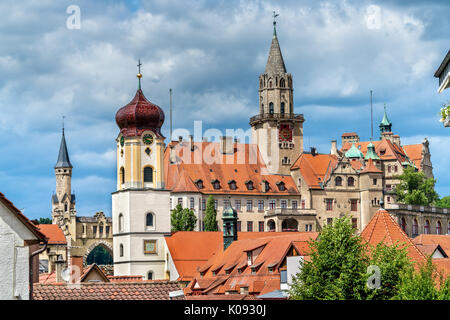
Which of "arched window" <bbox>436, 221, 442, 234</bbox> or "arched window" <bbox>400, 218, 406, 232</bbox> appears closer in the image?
"arched window" <bbox>400, 218, 406, 232</bbox>

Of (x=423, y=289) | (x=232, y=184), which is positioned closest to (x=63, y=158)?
(x=232, y=184)

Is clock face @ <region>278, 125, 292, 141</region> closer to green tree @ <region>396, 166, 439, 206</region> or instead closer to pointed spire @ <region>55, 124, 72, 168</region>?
green tree @ <region>396, 166, 439, 206</region>

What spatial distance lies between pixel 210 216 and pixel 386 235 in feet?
A: 198

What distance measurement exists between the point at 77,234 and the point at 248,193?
170 feet

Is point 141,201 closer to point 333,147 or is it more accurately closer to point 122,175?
point 122,175

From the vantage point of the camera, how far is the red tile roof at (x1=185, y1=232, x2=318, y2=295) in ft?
197

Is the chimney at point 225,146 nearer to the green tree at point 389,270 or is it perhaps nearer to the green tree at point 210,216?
the green tree at point 210,216

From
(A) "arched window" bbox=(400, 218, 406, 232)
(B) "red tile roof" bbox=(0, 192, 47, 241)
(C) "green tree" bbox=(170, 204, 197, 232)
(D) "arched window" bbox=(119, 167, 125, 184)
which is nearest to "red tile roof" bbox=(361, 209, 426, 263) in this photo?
(B) "red tile roof" bbox=(0, 192, 47, 241)

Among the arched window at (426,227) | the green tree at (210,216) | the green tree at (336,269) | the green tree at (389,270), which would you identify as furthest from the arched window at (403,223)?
the green tree at (389,270)

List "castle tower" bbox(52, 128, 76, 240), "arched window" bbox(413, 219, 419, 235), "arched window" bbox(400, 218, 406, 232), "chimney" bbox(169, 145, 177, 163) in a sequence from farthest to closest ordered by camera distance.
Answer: "castle tower" bbox(52, 128, 76, 240) < "chimney" bbox(169, 145, 177, 163) < "arched window" bbox(413, 219, 419, 235) < "arched window" bbox(400, 218, 406, 232)

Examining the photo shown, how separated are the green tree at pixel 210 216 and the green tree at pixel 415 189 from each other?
25.8 m

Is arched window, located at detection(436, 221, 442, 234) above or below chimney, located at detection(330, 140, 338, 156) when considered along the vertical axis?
below
